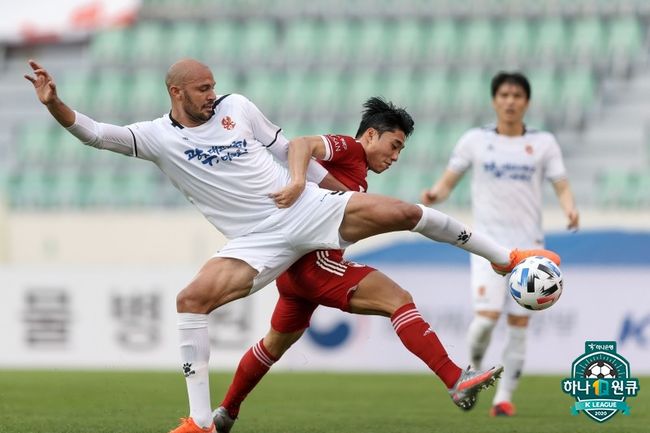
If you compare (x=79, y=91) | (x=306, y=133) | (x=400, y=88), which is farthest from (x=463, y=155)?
(x=79, y=91)

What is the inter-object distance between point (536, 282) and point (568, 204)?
8.31ft

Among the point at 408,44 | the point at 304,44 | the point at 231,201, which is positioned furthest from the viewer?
the point at 304,44

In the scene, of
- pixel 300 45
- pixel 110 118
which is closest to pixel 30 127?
pixel 110 118

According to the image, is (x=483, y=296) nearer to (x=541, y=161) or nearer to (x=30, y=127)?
(x=541, y=161)

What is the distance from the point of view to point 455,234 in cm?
702

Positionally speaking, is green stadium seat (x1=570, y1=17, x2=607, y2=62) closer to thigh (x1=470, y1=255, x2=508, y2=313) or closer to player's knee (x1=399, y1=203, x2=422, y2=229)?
thigh (x1=470, y1=255, x2=508, y2=313)

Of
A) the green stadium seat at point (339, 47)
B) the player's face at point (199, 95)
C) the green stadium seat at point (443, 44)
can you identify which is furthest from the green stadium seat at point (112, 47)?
the player's face at point (199, 95)

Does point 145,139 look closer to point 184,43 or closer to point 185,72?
point 185,72

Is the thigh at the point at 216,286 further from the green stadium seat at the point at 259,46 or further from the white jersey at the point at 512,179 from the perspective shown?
the green stadium seat at the point at 259,46

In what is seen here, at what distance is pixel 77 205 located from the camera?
68.0ft

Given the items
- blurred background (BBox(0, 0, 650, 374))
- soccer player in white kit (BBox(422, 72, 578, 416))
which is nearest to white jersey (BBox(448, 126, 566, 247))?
soccer player in white kit (BBox(422, 72, 578, 416))

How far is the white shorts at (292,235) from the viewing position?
273 inches

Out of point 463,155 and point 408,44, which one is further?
point 408,44

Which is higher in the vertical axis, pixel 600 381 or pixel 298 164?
pixel 298 164
